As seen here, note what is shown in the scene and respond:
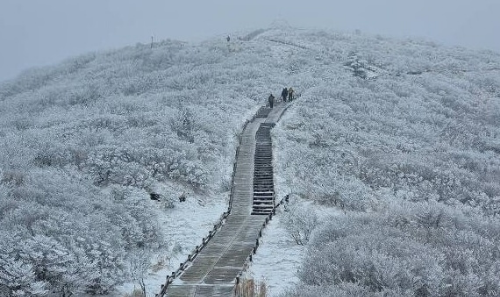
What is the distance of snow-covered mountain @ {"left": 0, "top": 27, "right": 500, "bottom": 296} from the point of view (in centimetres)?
1155

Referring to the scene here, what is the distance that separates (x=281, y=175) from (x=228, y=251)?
9.04 metres

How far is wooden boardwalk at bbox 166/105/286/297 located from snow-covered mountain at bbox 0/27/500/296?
0.85m

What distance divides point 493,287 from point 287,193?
11486mm

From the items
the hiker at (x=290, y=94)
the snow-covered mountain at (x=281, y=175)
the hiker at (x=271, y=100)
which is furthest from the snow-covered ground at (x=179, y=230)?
the hiker at (x=290, y=94)

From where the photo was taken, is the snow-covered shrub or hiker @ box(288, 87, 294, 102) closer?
the snow-covered shrub

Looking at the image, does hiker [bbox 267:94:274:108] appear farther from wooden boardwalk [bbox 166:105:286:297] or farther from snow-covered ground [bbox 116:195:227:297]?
snow-covered ground [bbox 116:195:227:297]

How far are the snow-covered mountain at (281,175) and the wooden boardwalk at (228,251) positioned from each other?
2.79ft

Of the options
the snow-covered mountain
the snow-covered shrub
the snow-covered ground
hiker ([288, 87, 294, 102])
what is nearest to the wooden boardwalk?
the snow-covered ground

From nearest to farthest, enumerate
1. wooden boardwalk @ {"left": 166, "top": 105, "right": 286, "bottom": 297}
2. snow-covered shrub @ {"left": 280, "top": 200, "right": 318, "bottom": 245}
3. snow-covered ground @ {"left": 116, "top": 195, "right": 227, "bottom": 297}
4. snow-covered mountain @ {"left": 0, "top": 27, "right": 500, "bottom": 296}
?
snow-covered mountain @ {"left": 0, "top": 27, "right": 500, "bottom": 296} → wooden boardwalk @ {"left": 166, "top": 105, "right": 286, "bottom": 297} → snow-covered ground @ {"left": 116, "top": 195, "right": 227, "bottom": 297} → snow-covered shrub @ {"left": 280, "top": 200, "right": 318, "bottom": 245}

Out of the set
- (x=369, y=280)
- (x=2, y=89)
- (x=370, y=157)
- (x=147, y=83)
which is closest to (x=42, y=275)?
(x=369, y=280)

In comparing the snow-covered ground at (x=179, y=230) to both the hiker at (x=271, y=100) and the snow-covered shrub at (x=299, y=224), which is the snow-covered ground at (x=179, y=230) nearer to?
the snow-covered shrub at (x=299, y=224)

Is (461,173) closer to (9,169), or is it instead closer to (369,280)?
(369,280)

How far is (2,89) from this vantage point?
60.9 meters

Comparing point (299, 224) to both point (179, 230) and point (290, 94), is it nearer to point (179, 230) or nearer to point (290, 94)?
point (179, 230)
